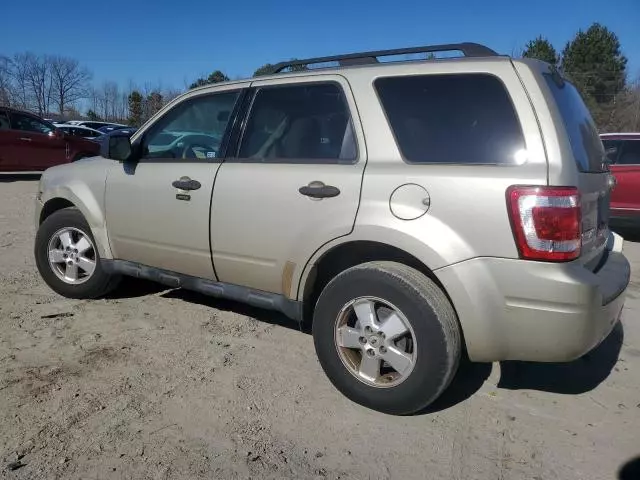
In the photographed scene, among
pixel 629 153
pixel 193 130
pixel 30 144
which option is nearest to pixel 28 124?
pixel 30 144

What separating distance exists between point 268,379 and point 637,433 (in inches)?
79.2

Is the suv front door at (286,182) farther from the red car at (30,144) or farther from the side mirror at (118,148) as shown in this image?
the red car at (30,144)

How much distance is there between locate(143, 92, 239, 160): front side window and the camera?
3887 millimetres

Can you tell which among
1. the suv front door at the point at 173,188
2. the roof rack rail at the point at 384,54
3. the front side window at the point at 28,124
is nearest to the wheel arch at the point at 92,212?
the suv front door at the point at 173,188

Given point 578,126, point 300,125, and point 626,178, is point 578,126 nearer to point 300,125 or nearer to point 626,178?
point 300,125

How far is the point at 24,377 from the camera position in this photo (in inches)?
130

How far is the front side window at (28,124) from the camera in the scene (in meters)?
13.5

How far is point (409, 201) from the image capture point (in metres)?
2.88

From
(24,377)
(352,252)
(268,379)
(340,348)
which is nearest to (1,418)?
(24,377)

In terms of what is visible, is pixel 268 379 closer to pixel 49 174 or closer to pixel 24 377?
pixel 24 377

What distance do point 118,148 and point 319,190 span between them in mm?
1815

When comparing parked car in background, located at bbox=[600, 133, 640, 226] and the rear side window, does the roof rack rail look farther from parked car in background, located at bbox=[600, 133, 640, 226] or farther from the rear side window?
parked car in background, located at bbox=[600, 133, 640, 226]

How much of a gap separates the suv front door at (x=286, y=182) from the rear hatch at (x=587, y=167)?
3.47 feet

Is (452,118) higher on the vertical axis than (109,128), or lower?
higher
